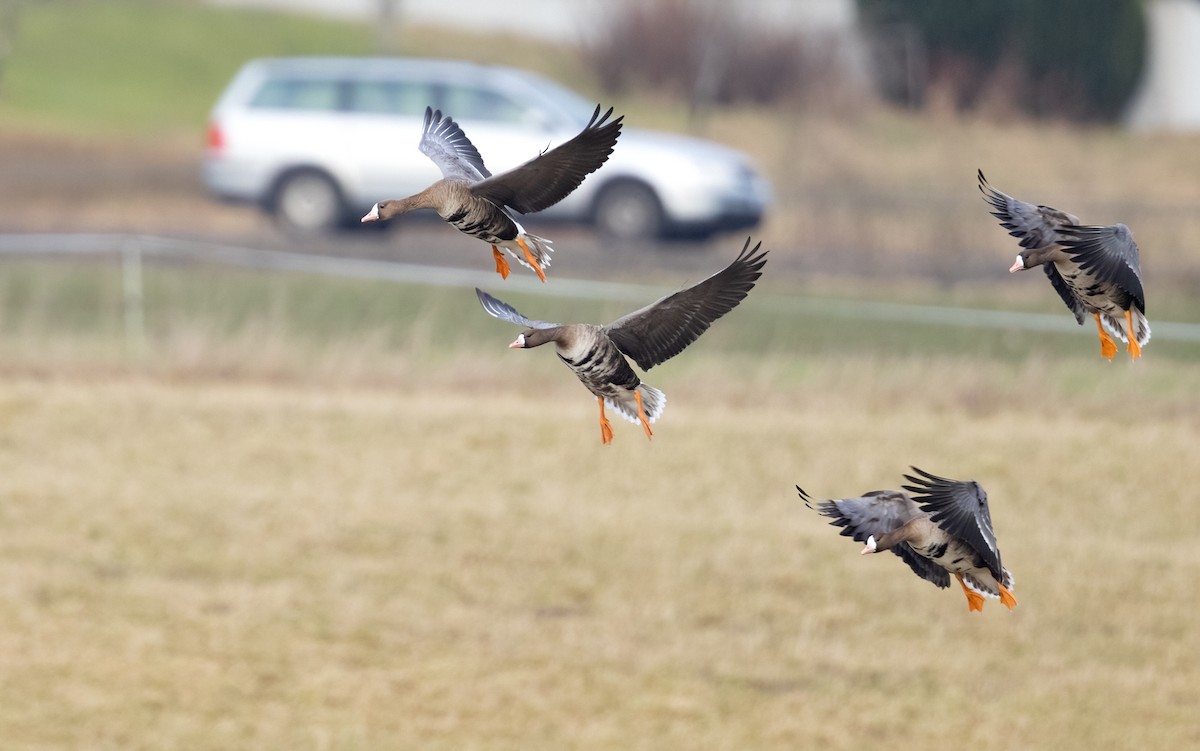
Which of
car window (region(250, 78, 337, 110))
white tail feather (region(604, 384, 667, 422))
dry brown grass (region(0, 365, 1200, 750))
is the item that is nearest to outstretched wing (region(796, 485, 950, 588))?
white tail feather (region(604, 384, 667, 422))

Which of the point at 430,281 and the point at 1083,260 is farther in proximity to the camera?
the point at 430,281

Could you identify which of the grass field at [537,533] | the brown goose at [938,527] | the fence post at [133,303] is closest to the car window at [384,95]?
the grass field at [537,533]

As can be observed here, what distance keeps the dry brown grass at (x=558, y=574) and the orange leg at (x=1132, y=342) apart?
14.9 metres

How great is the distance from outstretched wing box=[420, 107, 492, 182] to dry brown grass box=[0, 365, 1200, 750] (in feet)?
47.9

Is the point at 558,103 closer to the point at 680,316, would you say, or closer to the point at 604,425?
the point at 604,425

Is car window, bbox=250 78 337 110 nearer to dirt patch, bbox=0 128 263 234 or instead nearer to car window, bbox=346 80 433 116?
car window, bbox=346 80 433 116

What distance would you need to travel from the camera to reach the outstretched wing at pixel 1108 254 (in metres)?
1.98

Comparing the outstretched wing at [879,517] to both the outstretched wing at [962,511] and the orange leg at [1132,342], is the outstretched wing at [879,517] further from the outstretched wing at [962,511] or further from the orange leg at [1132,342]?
the orange leg at [1132,342]

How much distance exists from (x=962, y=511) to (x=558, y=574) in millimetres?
18641

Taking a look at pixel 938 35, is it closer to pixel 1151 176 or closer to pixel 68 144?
pixel 1151 176

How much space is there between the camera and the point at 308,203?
90.4ft

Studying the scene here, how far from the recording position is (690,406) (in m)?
23.1

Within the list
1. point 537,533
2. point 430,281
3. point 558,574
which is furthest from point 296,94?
Answer: point 558,574

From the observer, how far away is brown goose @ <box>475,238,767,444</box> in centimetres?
200
